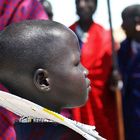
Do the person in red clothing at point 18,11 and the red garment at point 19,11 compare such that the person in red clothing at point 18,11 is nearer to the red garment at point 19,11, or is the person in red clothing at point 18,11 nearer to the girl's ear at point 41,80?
the red garment at point 19,11

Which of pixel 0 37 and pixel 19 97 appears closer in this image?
pixel 19 97

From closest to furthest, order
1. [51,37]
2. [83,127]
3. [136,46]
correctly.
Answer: [83,127], [51,37], [136,46]

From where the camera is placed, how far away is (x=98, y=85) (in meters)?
5.16

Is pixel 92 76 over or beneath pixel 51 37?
beneath

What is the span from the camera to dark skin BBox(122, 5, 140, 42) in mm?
5238

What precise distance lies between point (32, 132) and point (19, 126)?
0.05 meters

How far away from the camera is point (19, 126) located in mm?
1804

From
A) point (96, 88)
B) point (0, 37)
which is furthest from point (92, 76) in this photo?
point (0, 37)

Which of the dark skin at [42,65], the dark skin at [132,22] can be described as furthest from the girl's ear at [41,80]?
the dark skin at [132,22]

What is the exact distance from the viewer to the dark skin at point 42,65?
72.1 inches

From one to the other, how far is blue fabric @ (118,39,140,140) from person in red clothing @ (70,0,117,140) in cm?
11

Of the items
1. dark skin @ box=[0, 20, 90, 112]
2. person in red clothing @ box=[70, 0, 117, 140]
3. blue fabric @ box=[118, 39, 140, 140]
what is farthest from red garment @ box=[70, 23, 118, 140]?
dark skin @ box=[0, 20, 90, 112]

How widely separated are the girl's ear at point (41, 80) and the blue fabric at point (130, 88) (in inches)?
129

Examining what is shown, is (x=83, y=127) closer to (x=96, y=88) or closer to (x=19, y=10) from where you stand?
(x=19, y=10)
